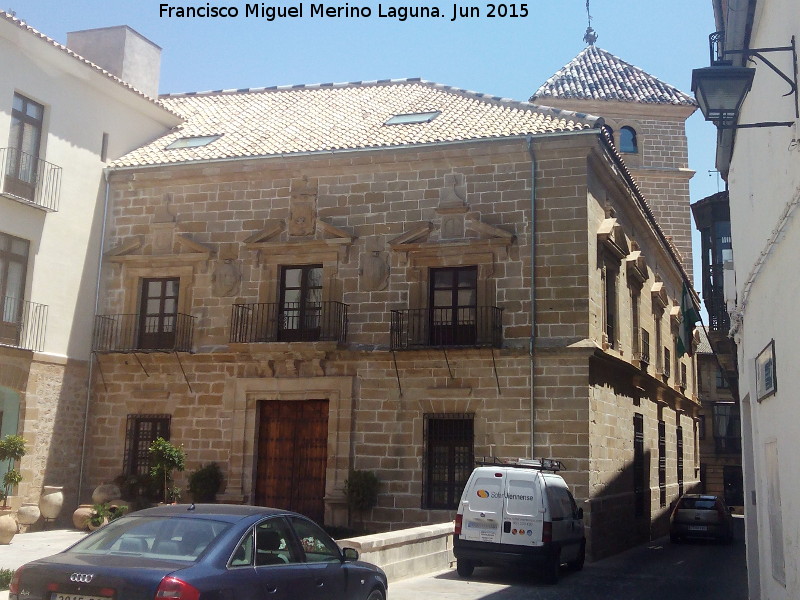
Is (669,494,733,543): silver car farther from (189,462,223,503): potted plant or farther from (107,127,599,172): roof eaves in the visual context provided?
(189,462,223,503): potted plant

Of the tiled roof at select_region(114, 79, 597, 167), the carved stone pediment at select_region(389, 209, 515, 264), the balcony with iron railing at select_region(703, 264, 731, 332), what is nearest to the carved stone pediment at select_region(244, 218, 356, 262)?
the carved stone pediment at select_region(389, 209, 515, 264)

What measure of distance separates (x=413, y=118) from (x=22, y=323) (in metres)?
10.1

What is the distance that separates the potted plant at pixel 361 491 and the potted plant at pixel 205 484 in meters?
3.03

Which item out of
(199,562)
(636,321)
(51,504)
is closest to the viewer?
(199,562)

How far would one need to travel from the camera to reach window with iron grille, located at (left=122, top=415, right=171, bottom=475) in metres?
20.4

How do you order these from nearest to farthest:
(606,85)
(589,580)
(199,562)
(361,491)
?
(199,562) → (589,580) → (361,491) → (606,85)

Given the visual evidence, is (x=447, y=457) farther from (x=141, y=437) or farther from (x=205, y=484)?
(x=141, y=437)

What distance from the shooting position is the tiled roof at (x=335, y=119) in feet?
64.8

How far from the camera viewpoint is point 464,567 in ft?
46.3

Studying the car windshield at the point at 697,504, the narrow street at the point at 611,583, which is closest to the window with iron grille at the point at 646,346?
the car windshield at the point at 697,504

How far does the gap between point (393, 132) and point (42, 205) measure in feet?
25.9

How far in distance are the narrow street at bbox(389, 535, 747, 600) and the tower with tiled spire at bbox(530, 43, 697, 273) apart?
16229mm

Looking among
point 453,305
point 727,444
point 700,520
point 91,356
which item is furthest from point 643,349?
point 727,444

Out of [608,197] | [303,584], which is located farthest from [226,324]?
[303,584]
